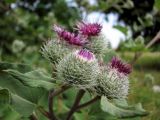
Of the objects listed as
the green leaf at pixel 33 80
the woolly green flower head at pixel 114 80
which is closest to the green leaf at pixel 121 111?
the woolly green flower head at pixel 114 80

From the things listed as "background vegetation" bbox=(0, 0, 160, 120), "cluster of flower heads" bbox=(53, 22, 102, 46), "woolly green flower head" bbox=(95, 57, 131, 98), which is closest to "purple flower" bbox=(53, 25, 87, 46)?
"cluster of flower heads" bbox=(53, 22, 102, 46)

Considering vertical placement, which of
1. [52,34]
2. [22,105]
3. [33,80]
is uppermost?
[52,34]

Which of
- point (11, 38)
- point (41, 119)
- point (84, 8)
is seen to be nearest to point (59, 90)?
point (41, 119)

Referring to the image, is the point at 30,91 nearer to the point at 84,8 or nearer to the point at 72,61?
the point at 72,61

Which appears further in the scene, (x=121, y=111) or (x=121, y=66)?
(x=121, y=66)

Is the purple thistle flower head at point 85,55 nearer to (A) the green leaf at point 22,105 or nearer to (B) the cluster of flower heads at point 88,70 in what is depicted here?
(B) the cluster of flower heads at point 88,70

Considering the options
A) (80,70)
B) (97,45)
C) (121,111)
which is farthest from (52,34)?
(121,111)

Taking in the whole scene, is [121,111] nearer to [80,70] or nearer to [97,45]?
[80,70]

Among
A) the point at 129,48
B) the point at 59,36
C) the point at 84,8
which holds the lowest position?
the point at 59,36
